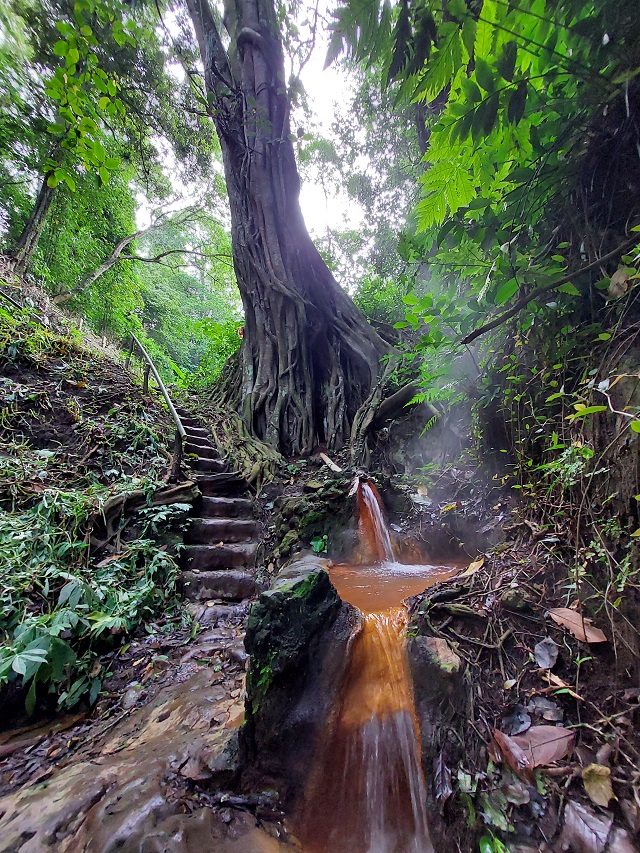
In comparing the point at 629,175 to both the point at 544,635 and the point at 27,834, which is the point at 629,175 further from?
the point at 27,834

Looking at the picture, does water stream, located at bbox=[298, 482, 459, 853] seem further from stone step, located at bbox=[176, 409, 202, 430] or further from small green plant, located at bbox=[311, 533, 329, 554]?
stone step, located at bbox=[176, 409, 202, 430]

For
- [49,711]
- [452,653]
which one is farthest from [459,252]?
[49,711]

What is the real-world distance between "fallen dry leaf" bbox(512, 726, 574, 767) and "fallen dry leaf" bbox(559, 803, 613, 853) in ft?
0.39

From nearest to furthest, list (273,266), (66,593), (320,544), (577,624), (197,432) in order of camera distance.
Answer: (577,624)
(66,593)
(320,544)
(197,432)
(273,266)

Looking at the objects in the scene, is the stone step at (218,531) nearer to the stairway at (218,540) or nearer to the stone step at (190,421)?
the stairway at (218,540)

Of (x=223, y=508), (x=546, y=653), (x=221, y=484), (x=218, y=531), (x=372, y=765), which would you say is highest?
(x=221, y=484)

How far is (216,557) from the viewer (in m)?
3.25

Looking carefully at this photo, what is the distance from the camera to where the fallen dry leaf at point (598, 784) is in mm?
1058

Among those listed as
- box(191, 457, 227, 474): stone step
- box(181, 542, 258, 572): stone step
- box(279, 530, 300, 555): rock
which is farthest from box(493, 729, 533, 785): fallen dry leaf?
box(191, 457, 227, 474): stone step

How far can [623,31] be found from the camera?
3.76 feet

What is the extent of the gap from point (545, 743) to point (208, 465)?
158 inches

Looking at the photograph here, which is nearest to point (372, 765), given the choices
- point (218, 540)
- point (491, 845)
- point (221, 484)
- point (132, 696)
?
point (491, 845)

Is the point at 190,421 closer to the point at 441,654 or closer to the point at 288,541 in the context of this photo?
the point at 288,541

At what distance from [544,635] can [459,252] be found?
181cm
